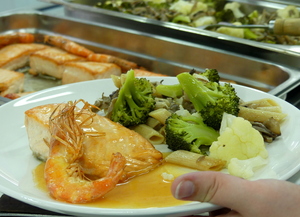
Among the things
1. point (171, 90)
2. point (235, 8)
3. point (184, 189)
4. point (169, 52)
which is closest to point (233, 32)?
point (169, 52)

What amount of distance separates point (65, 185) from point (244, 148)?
0.73 metres

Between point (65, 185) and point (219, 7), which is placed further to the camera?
point (219, 7)

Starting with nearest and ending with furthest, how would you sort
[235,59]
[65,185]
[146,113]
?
1. [65,185]
2. [146,113]
3. [235,59]

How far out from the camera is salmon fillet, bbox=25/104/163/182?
1696 millimetres

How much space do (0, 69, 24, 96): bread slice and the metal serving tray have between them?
0.86m

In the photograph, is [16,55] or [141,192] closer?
[141,192]

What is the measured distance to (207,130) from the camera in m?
1.92

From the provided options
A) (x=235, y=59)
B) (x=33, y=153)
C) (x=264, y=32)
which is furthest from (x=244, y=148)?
(x=264, y=32)

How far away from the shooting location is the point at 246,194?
4.47 ft

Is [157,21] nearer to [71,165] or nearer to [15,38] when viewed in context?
[15,38]

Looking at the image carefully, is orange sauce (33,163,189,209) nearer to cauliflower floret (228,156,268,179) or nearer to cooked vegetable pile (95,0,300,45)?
cauliflower floret (228,156,268,179)

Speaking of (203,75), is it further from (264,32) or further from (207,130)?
(264,32)

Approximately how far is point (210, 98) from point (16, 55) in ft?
7.32

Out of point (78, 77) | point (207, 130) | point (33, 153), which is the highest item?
point (207, 130)
